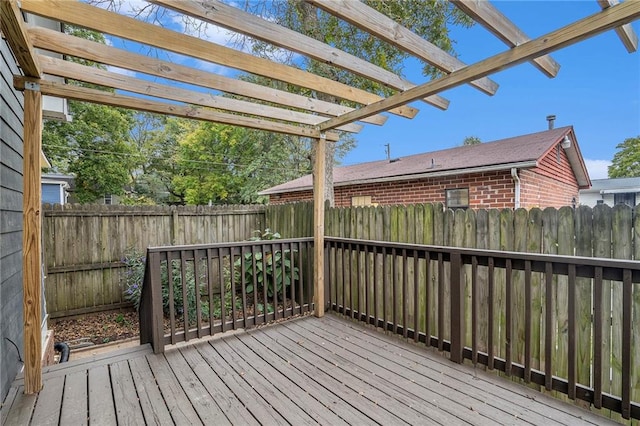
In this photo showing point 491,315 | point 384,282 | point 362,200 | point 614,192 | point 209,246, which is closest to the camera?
point 491,315

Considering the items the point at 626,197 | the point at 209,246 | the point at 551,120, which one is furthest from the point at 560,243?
the point at 626,197

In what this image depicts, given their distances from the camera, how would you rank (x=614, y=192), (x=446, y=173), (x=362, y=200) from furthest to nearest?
1. (x=614, y=192)
2. (x=362, y=200)
3. (x=446, y=173)

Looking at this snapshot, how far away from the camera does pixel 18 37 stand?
161 cm

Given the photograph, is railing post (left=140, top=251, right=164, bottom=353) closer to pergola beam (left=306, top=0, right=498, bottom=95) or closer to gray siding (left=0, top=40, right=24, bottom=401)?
gray siding (left=0, top=40, right=24, bottom=401)

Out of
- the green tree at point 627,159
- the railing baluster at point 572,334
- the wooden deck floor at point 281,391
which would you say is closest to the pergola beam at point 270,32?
the railing baluster at point 572,334

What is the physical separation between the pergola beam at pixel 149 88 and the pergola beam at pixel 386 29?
142cm

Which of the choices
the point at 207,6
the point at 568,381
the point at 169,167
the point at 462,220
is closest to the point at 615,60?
the point at 462,220

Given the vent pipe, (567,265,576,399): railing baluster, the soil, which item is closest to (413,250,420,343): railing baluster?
(567,265,576,399): railing baluster

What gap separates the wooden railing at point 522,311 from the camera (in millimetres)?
1913

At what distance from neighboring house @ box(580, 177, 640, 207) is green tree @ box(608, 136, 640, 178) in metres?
7.77

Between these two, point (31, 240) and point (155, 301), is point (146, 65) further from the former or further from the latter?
point (155, 301)

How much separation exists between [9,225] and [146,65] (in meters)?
1.50

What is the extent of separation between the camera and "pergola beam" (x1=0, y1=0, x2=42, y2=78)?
1.39 m

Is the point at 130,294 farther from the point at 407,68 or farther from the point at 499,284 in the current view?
the point at 407,68
